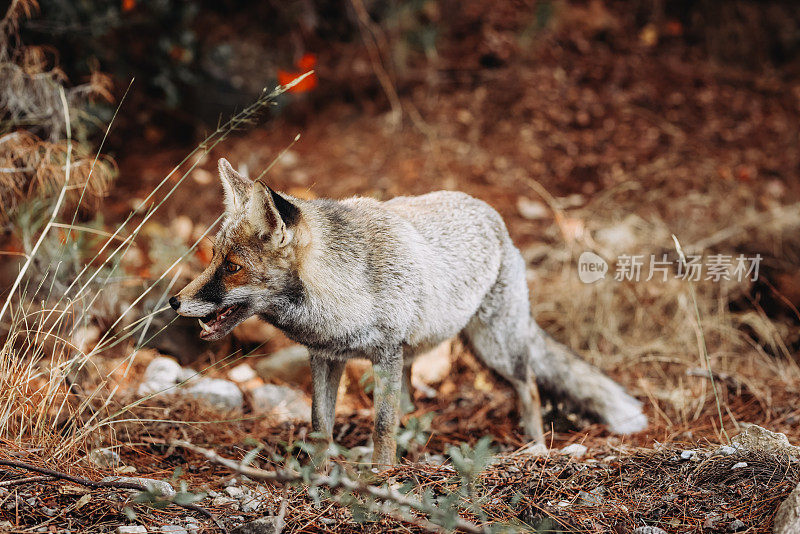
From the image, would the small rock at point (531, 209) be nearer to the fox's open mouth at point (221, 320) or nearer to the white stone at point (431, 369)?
the white stone at point (431, 369)

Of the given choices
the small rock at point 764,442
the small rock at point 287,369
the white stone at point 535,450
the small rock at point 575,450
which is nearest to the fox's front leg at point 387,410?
the white stone at point 535,450

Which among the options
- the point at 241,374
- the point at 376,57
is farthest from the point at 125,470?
the point at 376,57

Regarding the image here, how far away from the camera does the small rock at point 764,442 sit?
3438 mm

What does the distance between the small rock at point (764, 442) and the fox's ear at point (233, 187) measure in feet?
9.68

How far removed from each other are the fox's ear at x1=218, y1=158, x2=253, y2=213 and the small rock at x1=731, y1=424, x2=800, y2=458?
2950 millimetres

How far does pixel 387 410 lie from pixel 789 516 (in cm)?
200

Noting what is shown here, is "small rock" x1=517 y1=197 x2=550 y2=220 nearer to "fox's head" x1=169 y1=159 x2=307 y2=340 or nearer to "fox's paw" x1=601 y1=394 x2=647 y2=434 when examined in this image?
"fox's paw" x1=601 y1=394 x2=647 y2=434

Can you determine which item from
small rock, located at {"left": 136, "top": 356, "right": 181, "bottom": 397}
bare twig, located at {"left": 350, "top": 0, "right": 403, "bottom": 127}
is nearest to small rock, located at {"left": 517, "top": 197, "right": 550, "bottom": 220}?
bare twig, located at {"left": 350, "top": 0, "right": 403, "bottom": 127}

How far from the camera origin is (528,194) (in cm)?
789

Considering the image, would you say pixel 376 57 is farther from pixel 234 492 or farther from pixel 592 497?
pixel 592 497

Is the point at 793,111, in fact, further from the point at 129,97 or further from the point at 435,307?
the point at 129,97

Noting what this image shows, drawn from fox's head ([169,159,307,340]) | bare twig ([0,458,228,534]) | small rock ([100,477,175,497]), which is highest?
fox's head ([169,159,307,340])

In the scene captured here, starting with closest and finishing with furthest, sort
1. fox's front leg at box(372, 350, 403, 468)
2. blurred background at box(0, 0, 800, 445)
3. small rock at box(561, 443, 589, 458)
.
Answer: fox's front leg at box(372, 350, 403, 468), small rock at box(561, 443, 589, 458), blurred background at box(0, 0, 800, 445)

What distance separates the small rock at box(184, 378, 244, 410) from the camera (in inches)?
192
